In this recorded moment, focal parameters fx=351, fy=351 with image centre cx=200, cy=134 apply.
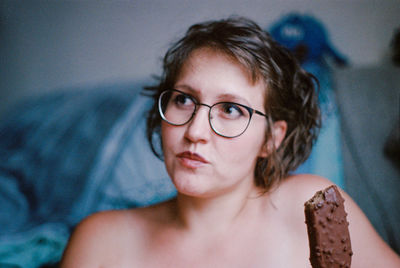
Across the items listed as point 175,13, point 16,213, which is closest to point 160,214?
point 16,213

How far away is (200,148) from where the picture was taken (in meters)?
1.06

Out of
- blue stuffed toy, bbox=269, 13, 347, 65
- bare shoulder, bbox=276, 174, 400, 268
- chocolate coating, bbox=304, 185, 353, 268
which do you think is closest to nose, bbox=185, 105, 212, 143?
chocolate coating, bbox=304, 185, 353, 268

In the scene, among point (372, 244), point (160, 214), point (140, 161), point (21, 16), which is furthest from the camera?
point (21, 16)

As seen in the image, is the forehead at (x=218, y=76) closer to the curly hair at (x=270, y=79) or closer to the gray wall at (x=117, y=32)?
the curly hair at (x=270, y=79)

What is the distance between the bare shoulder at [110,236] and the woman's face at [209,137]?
14.1 inches

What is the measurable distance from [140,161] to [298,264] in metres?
1.18

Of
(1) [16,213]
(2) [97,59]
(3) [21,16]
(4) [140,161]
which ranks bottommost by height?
(1) [16,213]

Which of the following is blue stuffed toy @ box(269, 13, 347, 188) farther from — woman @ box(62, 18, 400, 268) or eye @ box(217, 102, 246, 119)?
eye @ box(217, 102, 246, 119)

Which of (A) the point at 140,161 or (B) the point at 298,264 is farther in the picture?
(A) the point at 140,161

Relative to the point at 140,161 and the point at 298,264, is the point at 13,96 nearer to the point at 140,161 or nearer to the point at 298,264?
the point at 140,161

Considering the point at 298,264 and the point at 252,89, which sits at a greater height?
the point at 252,89

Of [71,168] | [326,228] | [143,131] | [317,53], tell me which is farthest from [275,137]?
[71,168]

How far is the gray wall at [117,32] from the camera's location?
88.7 inches

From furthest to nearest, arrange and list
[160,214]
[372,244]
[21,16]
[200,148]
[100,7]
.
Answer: [21,16]
[100,7]
[160,214]
[372,244]
[200,148]
